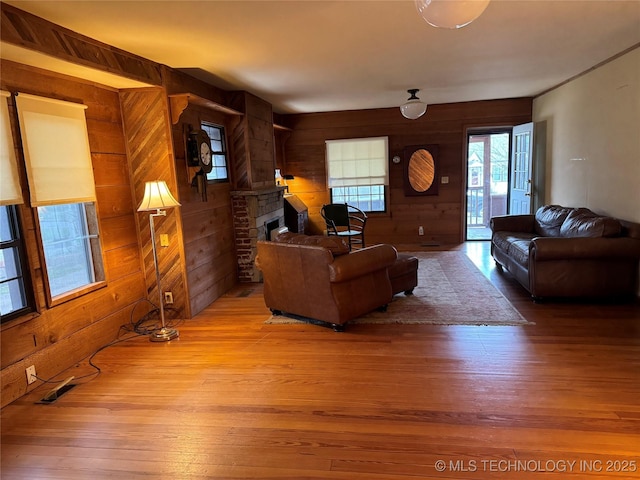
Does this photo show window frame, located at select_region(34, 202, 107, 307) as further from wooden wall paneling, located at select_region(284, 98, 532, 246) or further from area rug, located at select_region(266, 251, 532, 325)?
wooden wall paneling, located at select_region(284, 98, 532, 246)

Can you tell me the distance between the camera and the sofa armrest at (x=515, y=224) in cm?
537

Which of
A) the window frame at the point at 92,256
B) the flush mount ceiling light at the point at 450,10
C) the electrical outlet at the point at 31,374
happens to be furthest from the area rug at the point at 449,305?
the flush mount ceiling light at the point at 450,10

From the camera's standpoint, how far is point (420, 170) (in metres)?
7.10

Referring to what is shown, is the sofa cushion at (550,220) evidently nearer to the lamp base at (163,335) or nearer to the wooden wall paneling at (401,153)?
the wooden wall paneling at (401,153)

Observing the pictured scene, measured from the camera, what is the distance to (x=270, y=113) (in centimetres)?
588

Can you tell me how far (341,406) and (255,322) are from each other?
165 cm

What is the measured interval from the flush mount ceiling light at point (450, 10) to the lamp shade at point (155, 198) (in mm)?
2390

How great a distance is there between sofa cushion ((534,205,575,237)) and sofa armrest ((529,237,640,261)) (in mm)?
936

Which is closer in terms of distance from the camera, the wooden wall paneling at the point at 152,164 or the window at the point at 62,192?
the window at the point at 62,192

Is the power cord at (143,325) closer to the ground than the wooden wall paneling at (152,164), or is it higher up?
closer to the ground

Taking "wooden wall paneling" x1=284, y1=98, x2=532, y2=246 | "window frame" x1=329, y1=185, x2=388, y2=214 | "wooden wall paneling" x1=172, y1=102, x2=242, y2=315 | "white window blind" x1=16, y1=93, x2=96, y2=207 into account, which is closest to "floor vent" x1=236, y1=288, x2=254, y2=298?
"wooden wall paneling" x1=172, y1=102, x2=242, y2=315

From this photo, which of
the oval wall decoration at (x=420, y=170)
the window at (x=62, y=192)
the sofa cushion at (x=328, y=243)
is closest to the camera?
the window at (x=62, y=192)

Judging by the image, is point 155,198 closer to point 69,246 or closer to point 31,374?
point 69,246

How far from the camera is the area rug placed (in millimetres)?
3580
